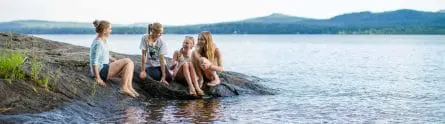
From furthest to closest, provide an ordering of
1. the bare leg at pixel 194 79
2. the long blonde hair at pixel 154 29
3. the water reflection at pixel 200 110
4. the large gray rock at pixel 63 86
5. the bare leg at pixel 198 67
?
the bare leg at pixel 198 67 < the bare leg at pixel 194 79 < the long blonde hair at pixel 154 29 < the water reflection at pixel 200 110 < the large gray rock at pixel 63 86

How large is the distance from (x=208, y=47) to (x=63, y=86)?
3996mm

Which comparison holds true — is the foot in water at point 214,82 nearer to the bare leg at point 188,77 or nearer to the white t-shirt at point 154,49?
the bare leg at point 188,77

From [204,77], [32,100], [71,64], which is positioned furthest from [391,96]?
[32,100]

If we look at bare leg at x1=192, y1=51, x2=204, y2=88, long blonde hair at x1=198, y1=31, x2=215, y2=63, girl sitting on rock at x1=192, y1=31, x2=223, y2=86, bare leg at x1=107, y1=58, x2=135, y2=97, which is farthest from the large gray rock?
long blonde hair at x1=198, y1=31, x2=215, y2=63

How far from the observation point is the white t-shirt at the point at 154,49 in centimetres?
1477

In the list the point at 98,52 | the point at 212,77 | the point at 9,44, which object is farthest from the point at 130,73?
the point at 9,44

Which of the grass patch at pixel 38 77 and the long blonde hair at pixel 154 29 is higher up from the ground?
the long blonde hair at pixel 154 29

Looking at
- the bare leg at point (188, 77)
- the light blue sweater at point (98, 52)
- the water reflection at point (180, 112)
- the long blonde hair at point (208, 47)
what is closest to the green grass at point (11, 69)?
the light blue sweater at point (98, 52)

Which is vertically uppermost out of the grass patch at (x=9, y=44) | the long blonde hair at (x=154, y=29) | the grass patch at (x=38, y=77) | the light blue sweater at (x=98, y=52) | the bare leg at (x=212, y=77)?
the long blonde hair at (x=154, y=29)

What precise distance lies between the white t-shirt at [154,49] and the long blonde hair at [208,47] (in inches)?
40.0

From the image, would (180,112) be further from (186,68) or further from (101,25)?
(101,25)

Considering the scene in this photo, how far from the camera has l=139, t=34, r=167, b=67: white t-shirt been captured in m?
14.8

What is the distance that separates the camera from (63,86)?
42.0 ft

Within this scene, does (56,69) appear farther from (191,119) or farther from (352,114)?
(352,114)
